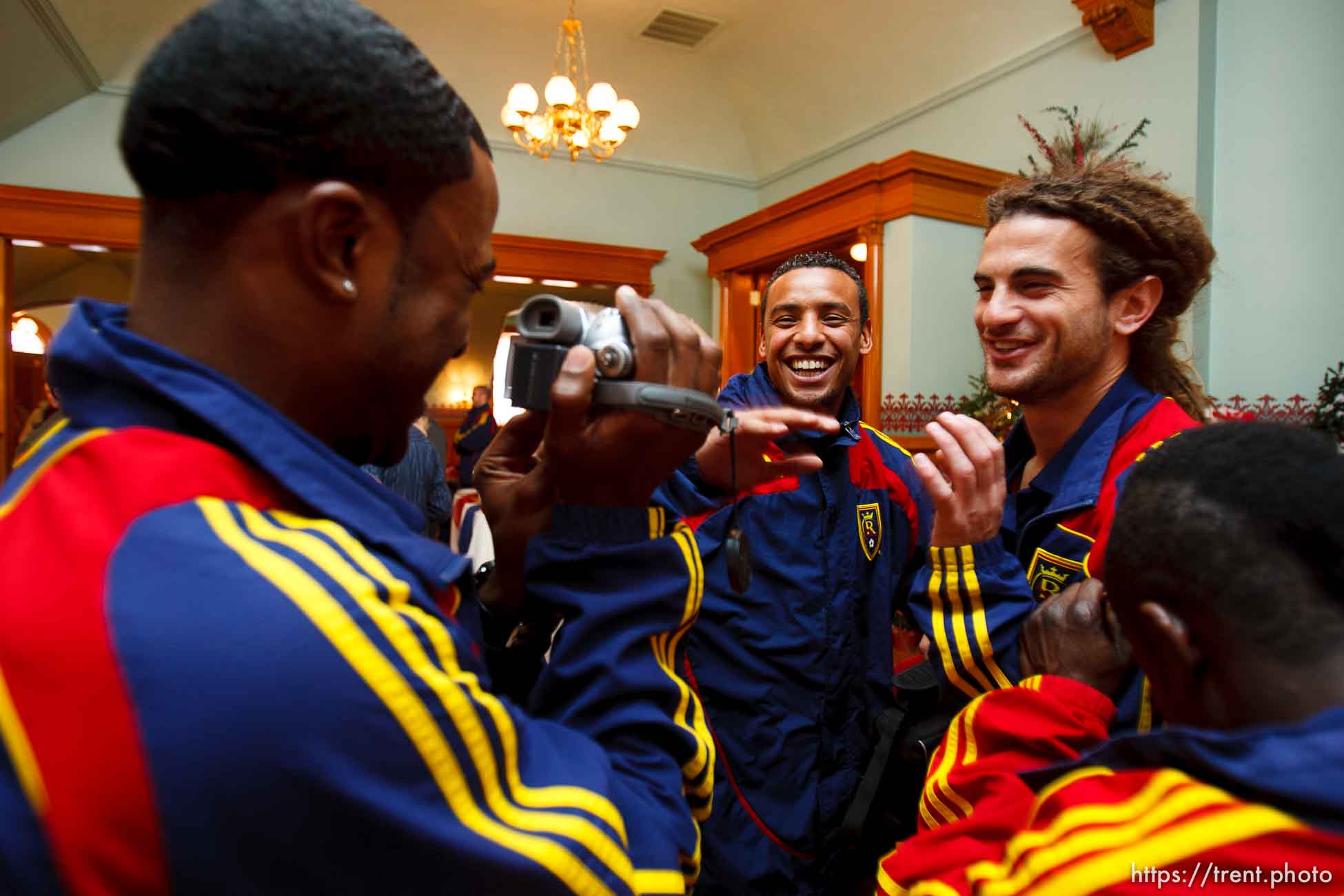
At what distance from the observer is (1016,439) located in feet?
5.42

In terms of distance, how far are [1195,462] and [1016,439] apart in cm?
94

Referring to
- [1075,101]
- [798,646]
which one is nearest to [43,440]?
[798,646]

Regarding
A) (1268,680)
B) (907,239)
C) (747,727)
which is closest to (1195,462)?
(1268,680)

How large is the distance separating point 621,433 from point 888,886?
55 centimetres

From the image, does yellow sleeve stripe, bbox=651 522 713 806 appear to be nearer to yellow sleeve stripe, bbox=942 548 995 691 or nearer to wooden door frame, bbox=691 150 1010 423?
yellow sleeve stripe, bbox=942 548 995 691

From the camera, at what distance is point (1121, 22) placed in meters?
5.06

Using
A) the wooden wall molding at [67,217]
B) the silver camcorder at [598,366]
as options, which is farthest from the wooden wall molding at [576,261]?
the silver camcorder at [598,366]

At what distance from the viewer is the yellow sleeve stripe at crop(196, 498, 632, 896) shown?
53 centimetres

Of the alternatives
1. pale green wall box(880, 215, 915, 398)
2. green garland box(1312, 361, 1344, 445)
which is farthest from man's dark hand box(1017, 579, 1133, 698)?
pale green wall box(880, 215, 915, 398)

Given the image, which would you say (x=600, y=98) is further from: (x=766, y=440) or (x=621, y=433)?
(x=621, y=433)

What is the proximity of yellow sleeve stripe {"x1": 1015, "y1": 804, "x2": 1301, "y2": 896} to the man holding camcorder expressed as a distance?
31cm

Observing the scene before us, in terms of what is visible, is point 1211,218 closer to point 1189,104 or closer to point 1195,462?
point 1189,104

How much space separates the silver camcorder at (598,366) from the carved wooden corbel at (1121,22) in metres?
5.53

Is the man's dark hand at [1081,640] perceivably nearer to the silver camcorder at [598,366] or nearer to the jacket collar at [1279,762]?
the jacket collar at [1279,762]
